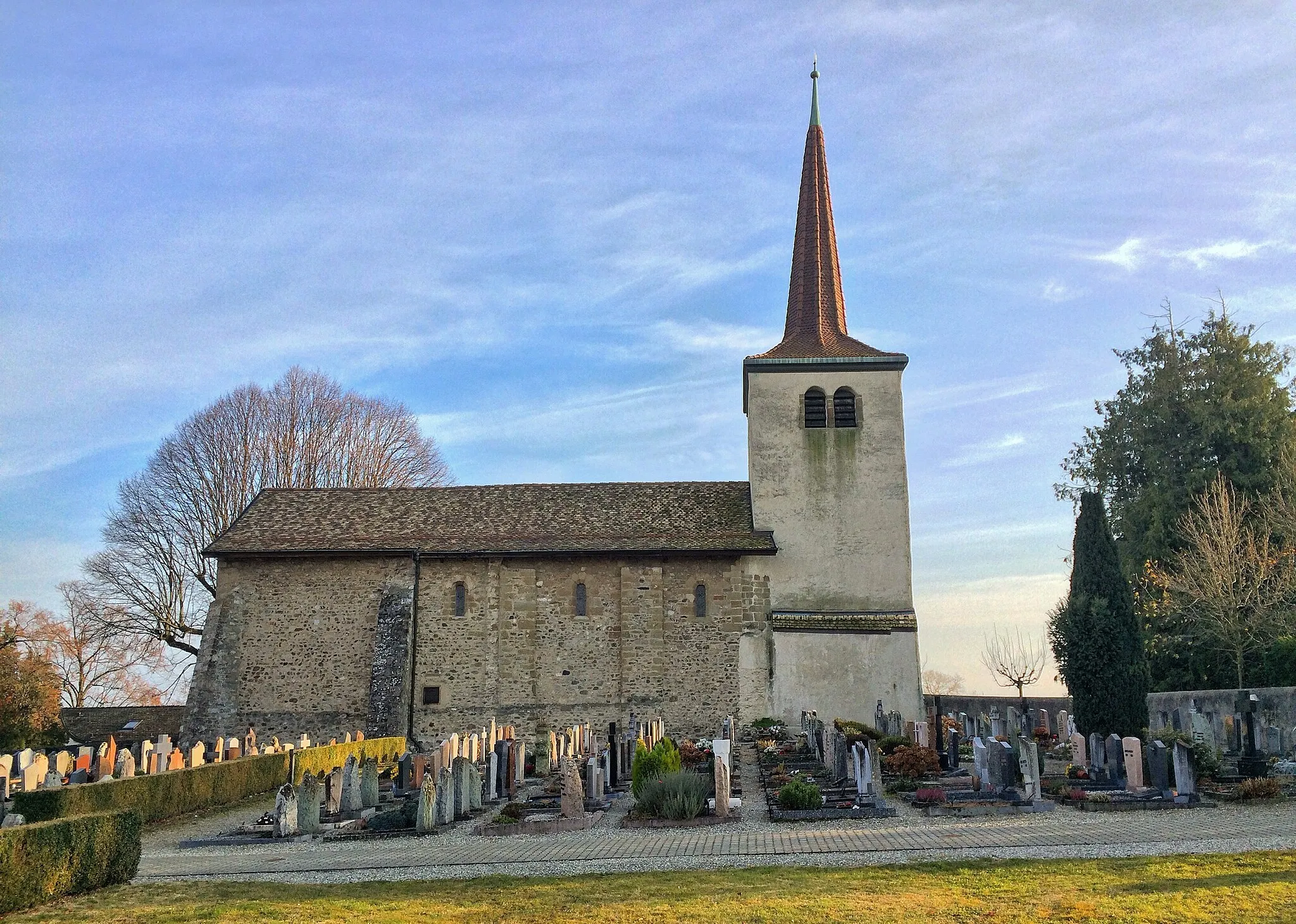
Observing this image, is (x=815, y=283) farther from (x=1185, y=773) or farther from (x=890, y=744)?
(x=1185, y=773)

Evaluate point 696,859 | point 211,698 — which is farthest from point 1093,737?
point 211,698

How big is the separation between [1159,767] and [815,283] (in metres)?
18.8

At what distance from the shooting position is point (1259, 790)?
44.0ft

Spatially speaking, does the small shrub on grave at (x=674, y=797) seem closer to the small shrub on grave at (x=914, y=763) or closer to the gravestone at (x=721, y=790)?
the gravestone at (x=721, y=790)

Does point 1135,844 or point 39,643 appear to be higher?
point 39,643

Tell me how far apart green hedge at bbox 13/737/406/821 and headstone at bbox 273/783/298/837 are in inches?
73.4

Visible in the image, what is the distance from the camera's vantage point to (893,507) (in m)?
27.8

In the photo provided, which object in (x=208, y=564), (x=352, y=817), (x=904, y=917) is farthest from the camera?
(x=208, y=564)

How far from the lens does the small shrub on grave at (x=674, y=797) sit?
13609 millimetres

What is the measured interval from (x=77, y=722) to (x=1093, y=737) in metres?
29.7

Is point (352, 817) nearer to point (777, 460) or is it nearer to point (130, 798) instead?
point (130, 798)

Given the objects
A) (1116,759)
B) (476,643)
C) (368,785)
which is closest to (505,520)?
(476,643)

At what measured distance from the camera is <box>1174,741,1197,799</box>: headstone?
43.8ft

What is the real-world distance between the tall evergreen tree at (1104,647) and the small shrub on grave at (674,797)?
769 centimetres
